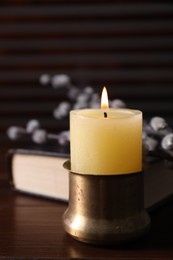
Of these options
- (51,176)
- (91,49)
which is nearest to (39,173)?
(51,176)

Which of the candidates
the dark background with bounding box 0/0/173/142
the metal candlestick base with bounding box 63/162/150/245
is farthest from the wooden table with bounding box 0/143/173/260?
the dark background with bounding box 0/0/173/142

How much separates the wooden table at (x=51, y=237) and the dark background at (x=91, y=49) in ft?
2.10

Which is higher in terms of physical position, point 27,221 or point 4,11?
point 4,11

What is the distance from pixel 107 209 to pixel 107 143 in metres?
0.07

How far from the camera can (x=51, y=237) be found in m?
0.60

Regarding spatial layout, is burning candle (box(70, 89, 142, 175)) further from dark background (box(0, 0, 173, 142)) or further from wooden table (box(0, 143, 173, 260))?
dark background (box(0, 0, 173, 142))

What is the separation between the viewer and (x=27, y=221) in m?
0.67

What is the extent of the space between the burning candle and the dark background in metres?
0.76

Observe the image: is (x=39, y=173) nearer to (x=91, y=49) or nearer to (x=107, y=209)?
(x=107, y=209)

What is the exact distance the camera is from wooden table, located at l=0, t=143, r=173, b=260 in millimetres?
550

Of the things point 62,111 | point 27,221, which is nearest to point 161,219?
point 27,221

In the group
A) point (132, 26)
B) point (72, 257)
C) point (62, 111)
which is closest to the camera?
point (72, 257)

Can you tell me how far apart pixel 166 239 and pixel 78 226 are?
109 millimetres

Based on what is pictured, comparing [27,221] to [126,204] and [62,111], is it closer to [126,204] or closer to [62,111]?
[126,204]
